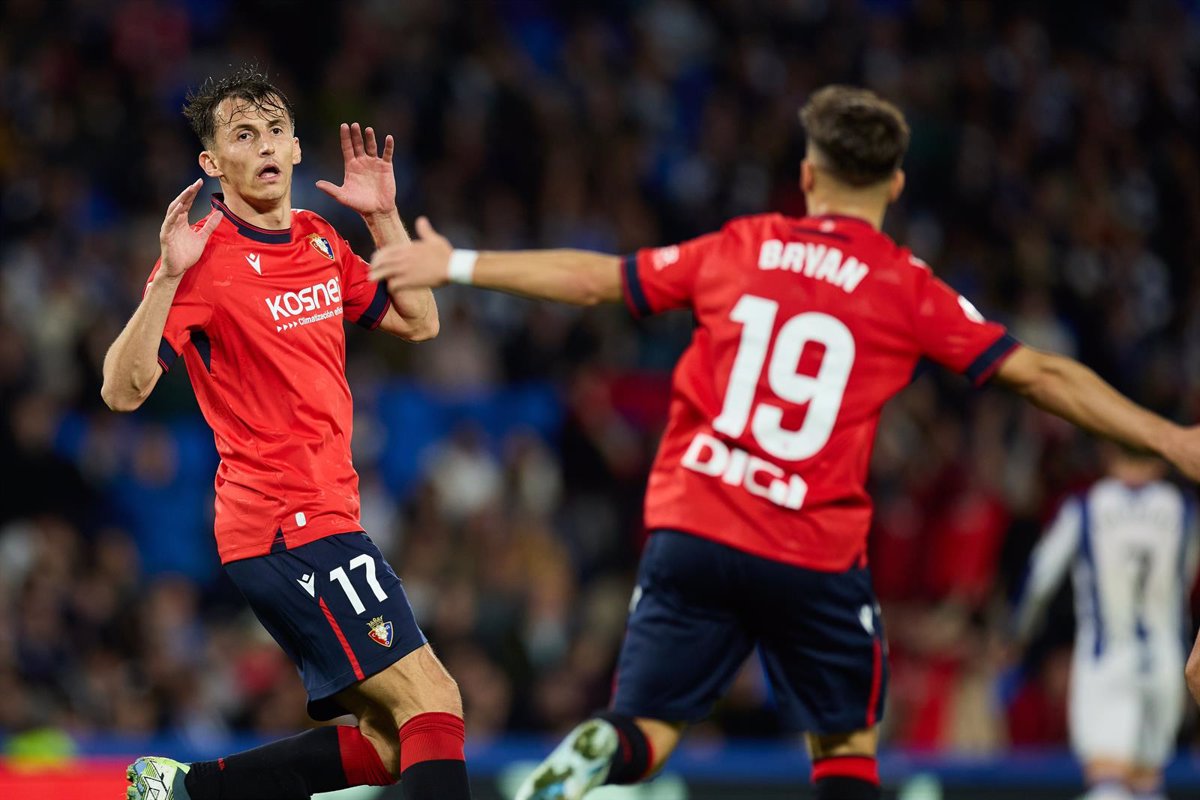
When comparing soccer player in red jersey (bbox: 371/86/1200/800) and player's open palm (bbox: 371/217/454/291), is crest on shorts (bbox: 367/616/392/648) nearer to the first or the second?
soccer player in red jersey (bbox: 371/86/1200/800)

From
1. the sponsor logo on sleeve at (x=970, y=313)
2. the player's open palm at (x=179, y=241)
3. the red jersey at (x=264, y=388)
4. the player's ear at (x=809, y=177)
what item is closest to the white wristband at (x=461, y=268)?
the red jersey at (x=264, y=388)

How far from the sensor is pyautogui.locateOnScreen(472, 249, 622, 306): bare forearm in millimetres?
4414

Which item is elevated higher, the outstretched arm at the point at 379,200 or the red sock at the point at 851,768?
the outstretched arm at the point at 379,200

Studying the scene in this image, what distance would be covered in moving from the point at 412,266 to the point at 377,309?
89cm

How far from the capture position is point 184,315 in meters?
4.71

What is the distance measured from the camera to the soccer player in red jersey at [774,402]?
14.6 ft

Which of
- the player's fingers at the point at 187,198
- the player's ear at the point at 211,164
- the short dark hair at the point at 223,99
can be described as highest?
the short dark hair at the point at 223,99

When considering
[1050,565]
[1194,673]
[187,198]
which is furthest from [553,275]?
[1050,565]

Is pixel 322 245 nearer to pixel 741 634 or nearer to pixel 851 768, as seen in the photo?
pixel 741 634

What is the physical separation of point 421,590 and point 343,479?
5144 millimetres

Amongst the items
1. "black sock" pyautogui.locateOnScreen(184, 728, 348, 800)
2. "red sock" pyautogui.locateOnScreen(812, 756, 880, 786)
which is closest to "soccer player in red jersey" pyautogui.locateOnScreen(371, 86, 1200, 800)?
"red sock" pyautogui.locateOnScreen(812, 756, 880, 786)

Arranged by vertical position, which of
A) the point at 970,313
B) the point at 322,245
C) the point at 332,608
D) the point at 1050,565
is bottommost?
the point at 1050,565

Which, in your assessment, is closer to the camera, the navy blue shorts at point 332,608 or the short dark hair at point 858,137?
the short dark hair at point 858,137

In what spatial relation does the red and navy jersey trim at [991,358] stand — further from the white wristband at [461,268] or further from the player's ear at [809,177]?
the white wristband at [461,268]
